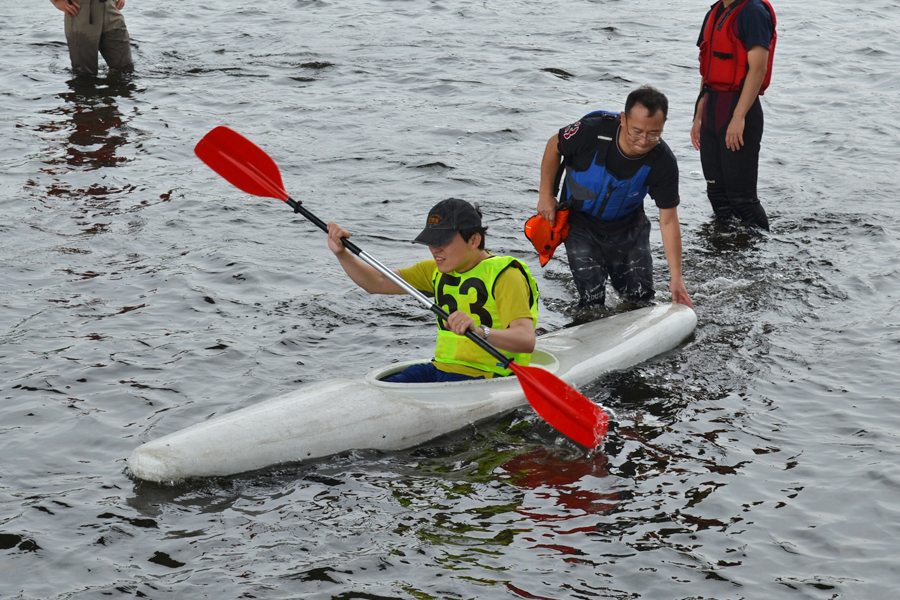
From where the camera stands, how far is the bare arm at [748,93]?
596 centimetres

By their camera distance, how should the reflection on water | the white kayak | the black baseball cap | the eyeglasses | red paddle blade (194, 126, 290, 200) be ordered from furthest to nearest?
the reflection on water → red paddle blade (194, 126, 290, 200) → the eyeglasses → the black baseball cap → the white kayak

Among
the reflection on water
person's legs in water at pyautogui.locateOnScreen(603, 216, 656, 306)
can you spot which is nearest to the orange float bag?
person's legs in water at pyautogui.locateOnScreen(603, 216, 656, 306)

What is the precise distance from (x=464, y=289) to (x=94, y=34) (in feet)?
24.0

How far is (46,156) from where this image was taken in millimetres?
7660

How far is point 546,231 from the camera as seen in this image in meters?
5.07

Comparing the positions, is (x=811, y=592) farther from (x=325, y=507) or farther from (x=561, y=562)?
(x=325, y=507)

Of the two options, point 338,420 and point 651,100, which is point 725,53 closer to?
point 651,100

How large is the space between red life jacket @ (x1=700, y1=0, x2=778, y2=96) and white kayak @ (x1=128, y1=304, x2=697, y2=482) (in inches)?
101

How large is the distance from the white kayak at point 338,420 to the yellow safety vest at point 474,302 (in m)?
0.12

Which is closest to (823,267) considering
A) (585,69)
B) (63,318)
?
(63,318)

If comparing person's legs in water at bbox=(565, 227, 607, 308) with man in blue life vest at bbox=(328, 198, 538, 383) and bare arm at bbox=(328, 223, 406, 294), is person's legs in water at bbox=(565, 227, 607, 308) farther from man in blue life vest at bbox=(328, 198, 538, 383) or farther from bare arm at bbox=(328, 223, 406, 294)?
bare arm at bbox=(328, 223, 406, 294)

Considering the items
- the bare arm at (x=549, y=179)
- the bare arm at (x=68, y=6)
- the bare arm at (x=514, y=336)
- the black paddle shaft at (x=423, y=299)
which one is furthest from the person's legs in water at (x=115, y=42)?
the bare arm at (x=514, y=336)

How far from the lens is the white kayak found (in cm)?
354

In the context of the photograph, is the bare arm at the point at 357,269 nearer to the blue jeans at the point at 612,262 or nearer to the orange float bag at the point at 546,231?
the orange float bag at the point at 546,231
